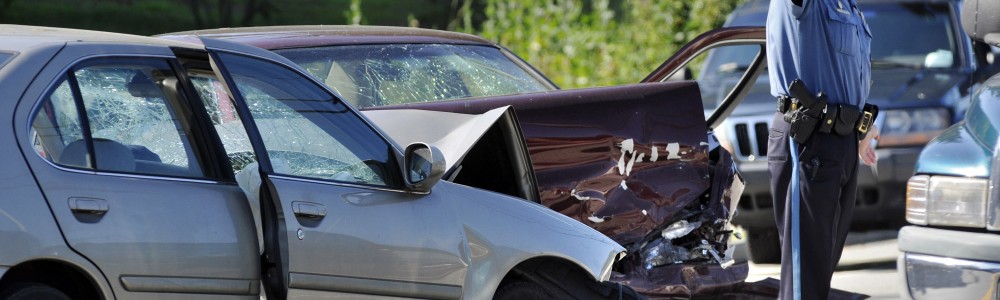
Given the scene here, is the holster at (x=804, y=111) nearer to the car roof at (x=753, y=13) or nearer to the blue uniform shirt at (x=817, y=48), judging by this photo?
the blue uniform shirt at (x=817, y=48)

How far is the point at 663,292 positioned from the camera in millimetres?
5695

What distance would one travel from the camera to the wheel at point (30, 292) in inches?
131

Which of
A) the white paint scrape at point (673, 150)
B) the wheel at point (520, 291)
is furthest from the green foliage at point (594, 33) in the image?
the wheel at point (520, 291)

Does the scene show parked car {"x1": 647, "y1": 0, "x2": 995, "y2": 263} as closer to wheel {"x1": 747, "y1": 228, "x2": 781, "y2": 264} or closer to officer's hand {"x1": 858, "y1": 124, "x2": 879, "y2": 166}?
wheel {"x1": 747, "y1": 228, "x2": 781, "y2": 264}

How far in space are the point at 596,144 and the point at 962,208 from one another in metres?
1.37

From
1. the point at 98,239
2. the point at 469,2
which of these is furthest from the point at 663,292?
the point at 469,2

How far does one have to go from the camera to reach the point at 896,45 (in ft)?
30.4

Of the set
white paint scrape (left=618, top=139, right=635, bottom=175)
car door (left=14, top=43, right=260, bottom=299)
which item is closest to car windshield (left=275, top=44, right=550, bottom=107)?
white paint scrape (left=618, top=139, right=635, bottom=175)

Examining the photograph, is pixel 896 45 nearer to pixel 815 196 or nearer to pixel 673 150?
pixel 673 150

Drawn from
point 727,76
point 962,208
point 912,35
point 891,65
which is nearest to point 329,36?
point 962,208

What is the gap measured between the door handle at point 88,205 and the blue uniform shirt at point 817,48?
2819 millimetres

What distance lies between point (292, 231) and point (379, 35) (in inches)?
99.3

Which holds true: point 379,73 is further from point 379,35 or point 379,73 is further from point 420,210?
point 420,210

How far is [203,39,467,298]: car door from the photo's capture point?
12.8 ft
